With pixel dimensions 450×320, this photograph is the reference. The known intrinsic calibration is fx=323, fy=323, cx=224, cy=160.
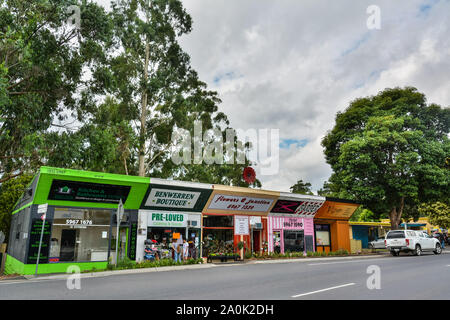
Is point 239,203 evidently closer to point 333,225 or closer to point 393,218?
point 333,225

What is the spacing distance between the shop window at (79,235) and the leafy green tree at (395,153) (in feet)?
73.6

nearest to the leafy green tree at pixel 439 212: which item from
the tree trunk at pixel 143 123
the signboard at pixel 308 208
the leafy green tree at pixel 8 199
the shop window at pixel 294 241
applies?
the signboard at pixel 308 208

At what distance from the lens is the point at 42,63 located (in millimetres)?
16734

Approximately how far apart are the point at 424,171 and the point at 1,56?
1265 inches

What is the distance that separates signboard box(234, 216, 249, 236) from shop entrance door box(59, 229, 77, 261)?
35.7ft

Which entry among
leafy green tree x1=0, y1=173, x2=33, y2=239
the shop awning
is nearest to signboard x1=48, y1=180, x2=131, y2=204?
leafy green tree x1=0, y1=173, x2=33, y2=239

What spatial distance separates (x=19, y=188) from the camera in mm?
28781

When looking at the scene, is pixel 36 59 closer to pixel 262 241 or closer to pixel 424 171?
pixel 262 241

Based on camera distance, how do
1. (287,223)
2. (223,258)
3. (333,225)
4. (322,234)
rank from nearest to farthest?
(223,258)
(287,223)
(322,234)
(333,225)

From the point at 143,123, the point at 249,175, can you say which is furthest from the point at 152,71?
the point at 249,175

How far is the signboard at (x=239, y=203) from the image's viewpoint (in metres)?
22.5

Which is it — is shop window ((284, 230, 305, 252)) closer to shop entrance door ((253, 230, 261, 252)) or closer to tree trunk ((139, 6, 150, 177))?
shop entrance door ((253, 230, 261, 252))

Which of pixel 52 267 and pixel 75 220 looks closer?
pixel 52 267

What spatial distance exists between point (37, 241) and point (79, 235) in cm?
200
